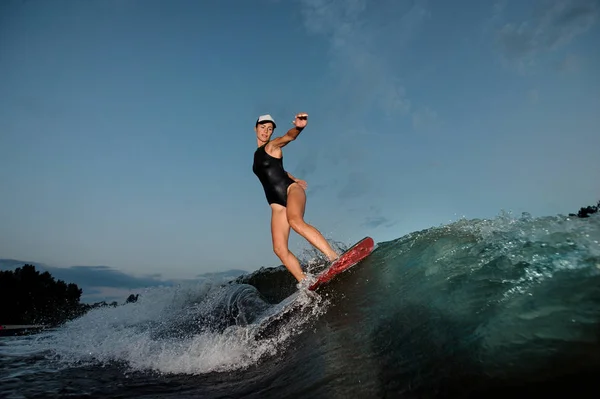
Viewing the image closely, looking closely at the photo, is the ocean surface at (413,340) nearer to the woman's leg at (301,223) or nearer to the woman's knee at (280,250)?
the woman's leg at (301,223)

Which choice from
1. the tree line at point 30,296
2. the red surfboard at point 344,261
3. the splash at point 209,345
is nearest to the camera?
the splash at point 209,345

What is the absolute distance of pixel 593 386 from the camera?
1.71 metres

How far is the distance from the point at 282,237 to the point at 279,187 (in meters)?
0.75

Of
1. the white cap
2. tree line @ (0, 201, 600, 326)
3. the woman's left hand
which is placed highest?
the white cap

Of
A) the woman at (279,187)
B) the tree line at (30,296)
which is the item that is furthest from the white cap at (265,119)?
the tree line at (30,296)

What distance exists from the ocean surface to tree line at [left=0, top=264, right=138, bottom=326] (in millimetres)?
40570

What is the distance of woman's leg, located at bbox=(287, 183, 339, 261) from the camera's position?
446cm

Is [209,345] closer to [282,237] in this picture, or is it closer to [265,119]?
[282,237]

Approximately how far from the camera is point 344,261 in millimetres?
4367

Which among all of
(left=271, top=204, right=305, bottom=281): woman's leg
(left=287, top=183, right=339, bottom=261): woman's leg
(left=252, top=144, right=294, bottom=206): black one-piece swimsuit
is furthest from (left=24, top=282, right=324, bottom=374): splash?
(left=252, top=144, right=294, bottom=206): black one-piece swimsuit

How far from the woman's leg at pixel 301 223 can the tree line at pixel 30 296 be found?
40.9 m

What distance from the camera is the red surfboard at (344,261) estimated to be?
4289 millimetres

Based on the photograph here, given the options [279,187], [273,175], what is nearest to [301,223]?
[279,187]

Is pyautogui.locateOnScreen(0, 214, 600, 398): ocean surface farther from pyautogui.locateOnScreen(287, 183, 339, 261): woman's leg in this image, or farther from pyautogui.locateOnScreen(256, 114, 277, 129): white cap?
pyautogui.locateOnScreen(256, 114, 277, 129): white cap
